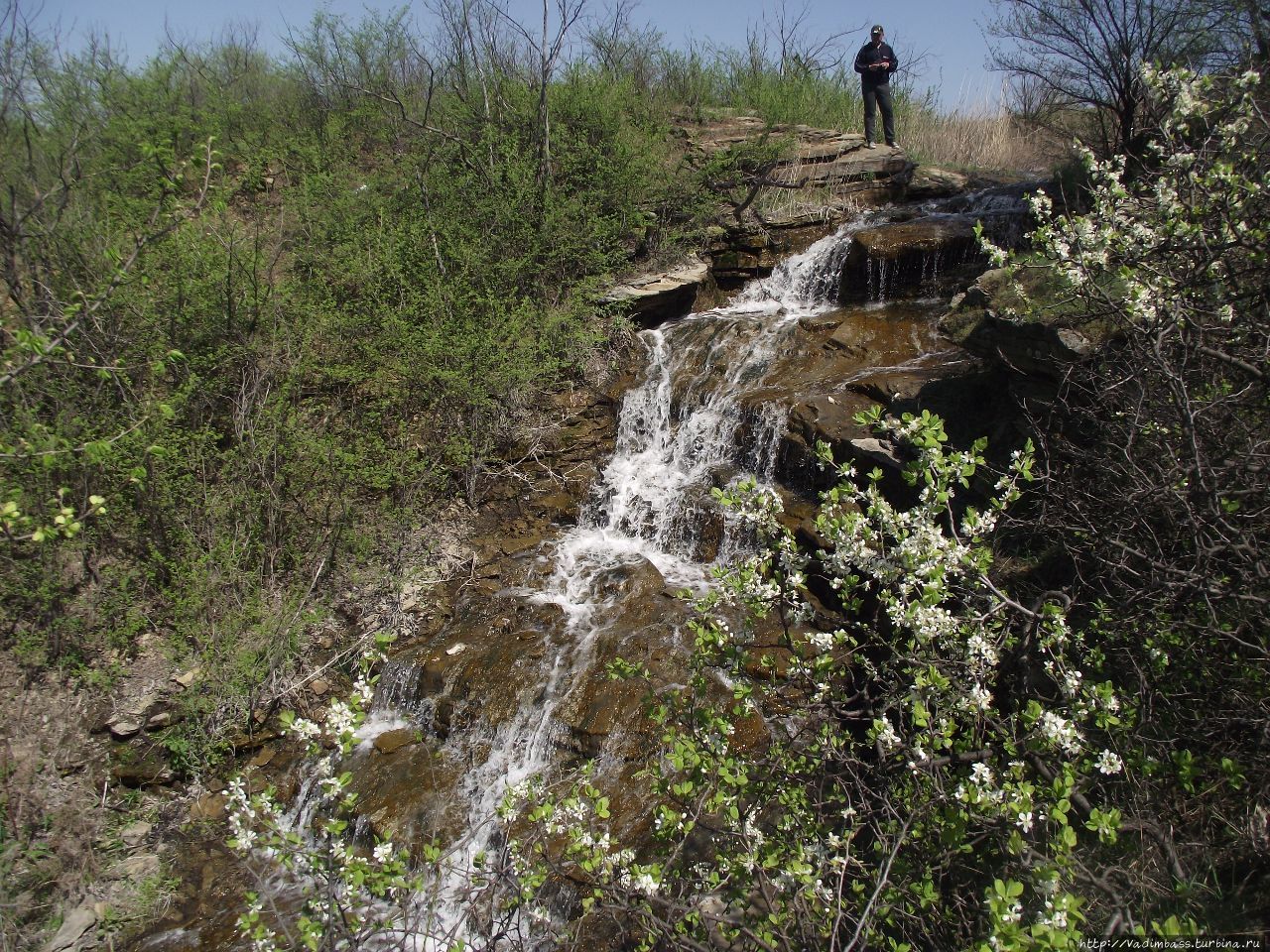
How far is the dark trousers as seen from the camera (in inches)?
490

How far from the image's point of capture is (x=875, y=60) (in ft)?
39.1

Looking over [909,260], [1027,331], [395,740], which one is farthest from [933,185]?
[395,740]

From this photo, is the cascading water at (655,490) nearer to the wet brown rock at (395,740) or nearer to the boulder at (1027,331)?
the wet brown rock at (395,740)

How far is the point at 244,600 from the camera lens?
21.6ft

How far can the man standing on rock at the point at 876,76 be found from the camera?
11.9 metres

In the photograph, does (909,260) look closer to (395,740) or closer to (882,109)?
(882,109)

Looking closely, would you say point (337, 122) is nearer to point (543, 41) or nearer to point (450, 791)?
point (543, 41)

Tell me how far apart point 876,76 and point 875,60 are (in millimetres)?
290

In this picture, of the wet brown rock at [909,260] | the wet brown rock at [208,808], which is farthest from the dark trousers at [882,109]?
the wet brown rock at [208,808]

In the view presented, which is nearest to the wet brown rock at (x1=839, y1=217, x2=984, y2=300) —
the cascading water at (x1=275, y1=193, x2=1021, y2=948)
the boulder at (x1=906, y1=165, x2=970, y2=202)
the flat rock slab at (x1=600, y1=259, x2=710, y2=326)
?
the cascading water at (x1=275, y1=193, x2=1021, y2=948)

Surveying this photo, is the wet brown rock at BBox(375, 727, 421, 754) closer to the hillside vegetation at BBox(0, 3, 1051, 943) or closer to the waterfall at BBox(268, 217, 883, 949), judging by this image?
the waterfall at BBox(268, 217, 883, 949)

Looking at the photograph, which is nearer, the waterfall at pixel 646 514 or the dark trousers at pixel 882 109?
the waterfall at pixel 646 514

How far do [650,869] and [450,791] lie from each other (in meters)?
3.51

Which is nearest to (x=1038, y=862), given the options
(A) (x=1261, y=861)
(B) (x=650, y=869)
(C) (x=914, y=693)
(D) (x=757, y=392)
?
(C) (x=914, y=693)
